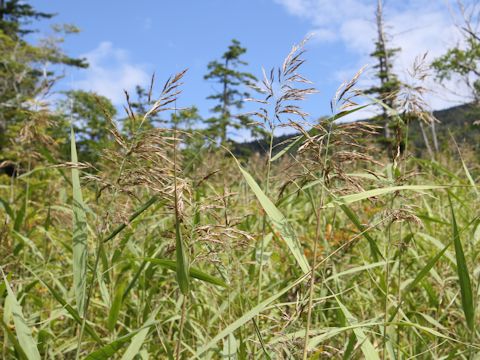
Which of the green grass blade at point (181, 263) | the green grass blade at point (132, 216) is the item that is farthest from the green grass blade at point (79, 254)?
the green grass blade at point (181, 263)

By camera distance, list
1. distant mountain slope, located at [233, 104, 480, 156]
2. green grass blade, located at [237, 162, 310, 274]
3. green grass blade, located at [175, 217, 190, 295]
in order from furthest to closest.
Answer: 1. distant mountain slope, located at [233, 104, 480, 156]
2. green grass blade, located at [237, 162, 310, 274]
3. green grass blade, located at [175, 217, 190, 295]

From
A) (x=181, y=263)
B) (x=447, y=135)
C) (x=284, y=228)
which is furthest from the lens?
(x=447, y=135)

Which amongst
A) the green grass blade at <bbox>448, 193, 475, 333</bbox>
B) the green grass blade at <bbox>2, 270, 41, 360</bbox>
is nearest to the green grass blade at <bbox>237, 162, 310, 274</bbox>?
the green grass blade at <bbox>448, 193, 475, 333</bbox>

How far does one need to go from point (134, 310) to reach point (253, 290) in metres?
0.62

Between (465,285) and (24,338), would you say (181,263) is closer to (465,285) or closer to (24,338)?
(24,338)

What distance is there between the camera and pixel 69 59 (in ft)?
114

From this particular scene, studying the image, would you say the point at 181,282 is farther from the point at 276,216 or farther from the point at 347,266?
the point at 347,266

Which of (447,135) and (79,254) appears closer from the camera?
(79,254)

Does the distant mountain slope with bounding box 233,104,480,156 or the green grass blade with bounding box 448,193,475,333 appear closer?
the green grass blade with bounding box 448,193,475,333

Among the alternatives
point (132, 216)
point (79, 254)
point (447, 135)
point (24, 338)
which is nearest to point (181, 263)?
point (132, 216)

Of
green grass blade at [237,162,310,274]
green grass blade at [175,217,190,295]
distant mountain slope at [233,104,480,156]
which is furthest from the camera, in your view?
distant mountain slope at [233,104,480,156]

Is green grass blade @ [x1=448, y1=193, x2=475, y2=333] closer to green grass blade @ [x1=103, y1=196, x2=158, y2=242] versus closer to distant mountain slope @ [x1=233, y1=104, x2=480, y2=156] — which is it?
distant mountain slope @ [x1=233, y1=104, x2=480, y2=156]

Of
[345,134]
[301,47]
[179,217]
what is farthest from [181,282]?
[301,47]

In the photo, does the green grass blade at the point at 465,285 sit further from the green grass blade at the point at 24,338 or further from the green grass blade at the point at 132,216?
the green grass blade at the point at 24,338
